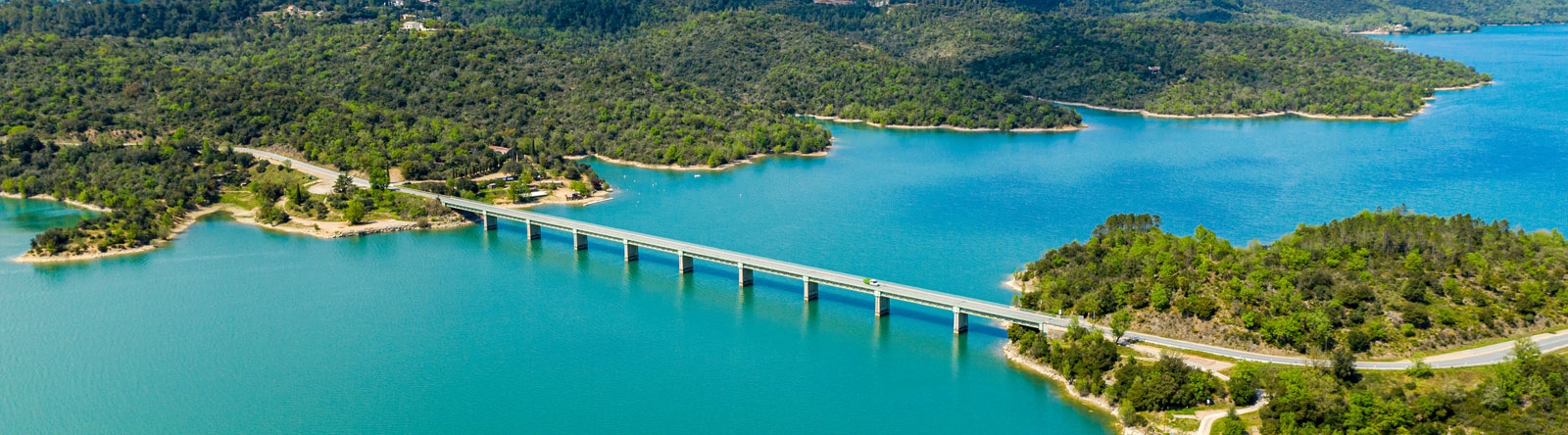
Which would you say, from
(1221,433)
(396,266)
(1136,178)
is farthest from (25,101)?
(1221,433)

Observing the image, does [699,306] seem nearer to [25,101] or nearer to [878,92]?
[25,101]

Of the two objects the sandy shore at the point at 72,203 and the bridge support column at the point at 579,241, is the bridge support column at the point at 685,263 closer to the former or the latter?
the bridge support column at the point at 579,241

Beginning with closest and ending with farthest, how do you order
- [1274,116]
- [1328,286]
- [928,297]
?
[1328,286], [928,297], [1274,116]

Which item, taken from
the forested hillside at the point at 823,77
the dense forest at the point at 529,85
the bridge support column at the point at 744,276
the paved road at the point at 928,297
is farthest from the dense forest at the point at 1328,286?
the forested hillside at the point at 823,77

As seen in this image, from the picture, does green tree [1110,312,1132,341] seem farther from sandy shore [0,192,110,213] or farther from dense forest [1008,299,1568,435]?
sandy shore [0,192,110,213]

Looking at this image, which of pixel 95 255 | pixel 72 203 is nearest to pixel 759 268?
pixel 95 255

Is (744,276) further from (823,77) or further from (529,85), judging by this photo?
(823,77)
